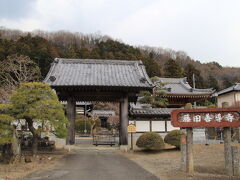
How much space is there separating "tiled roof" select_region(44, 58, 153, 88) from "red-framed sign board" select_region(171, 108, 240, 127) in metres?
6.36

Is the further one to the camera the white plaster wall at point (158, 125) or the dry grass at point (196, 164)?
the white plaster wall at point (158, 125)

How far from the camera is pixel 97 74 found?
18531 millimetres

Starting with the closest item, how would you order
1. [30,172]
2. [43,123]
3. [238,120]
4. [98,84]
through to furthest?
[238,120] < [30,172] < [43,123] < [98,84]

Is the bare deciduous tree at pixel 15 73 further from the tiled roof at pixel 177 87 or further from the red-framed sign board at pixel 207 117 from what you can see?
the red-framed sign board at pixel 207 117

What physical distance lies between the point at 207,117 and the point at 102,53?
2258 inches

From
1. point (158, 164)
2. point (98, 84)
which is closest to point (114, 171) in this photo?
point (158, 164)

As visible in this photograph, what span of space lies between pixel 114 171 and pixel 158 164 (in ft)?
9.47

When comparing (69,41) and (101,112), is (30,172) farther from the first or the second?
(69,41)

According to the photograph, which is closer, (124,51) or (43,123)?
(43,123)

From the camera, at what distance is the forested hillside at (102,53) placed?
5209 cm

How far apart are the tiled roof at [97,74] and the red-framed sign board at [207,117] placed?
6.36 m

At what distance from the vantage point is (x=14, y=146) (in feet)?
40.7

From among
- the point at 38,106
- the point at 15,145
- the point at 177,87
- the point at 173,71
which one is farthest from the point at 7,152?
the point at 173,71

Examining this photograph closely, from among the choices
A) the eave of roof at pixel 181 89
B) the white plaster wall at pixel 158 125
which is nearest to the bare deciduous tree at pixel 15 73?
the white plaster wall at pixel 158 125
